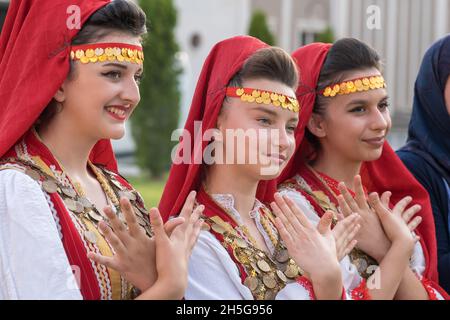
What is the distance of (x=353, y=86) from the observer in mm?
3201

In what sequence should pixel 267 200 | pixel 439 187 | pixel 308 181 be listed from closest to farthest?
pixel 267 200 < pixel 308 181 < pixel 439 187

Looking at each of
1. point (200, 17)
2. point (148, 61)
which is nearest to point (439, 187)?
point (148, 61)

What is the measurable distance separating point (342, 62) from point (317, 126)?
28cm

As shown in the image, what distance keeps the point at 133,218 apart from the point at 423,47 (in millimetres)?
18465

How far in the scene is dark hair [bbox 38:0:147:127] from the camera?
8.21ft

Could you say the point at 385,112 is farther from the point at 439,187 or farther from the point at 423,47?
the point at 423,47

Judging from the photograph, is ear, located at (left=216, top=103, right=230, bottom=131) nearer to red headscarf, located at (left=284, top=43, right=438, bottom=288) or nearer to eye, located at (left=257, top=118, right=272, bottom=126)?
eye, located at (left=257, top=118, right=272, bottom=126)

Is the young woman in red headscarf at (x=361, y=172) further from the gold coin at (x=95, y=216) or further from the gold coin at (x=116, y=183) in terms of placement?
the gold coin at (x=95, y=216)

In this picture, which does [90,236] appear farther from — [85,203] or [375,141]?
[375,141]

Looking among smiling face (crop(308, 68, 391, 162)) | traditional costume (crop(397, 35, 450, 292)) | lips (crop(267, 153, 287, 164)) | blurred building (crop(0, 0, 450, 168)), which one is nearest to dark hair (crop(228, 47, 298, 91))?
lips (crop(267, 153, 287, 164))

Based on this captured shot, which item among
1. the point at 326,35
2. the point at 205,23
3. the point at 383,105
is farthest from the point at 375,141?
the point at 326,35

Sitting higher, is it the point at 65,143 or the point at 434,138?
the point at 65,143

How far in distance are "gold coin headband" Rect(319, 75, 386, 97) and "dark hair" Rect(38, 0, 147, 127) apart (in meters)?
0.94
